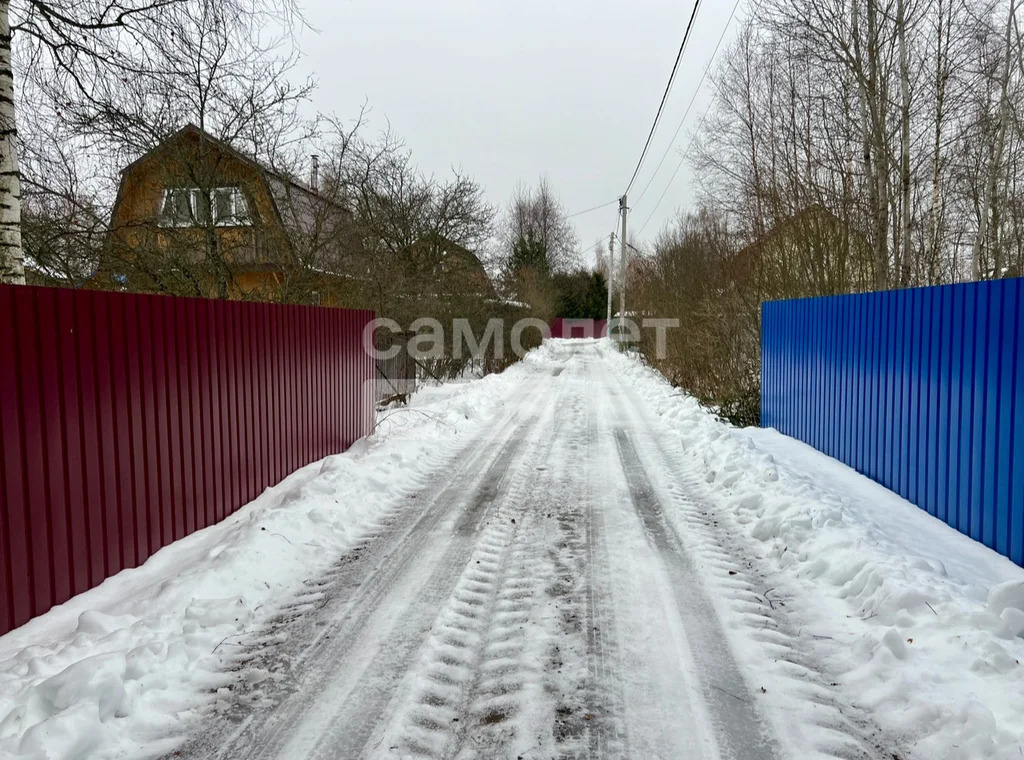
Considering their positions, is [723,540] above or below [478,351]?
below

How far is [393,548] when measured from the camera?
4551 mm

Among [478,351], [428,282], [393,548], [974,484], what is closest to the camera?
[974,484]

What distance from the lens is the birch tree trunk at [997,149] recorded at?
10.1 m

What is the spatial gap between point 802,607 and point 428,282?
12.8m

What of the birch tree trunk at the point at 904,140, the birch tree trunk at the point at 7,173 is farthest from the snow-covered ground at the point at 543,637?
the birch tree trunk at the point at 904,140

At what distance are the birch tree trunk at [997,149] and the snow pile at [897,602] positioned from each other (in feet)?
28.1

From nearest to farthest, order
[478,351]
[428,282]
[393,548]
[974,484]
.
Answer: [974,484] < [393,548] < [428,282] < [478,351]

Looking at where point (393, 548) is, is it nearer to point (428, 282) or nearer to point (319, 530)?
point (319, 530)

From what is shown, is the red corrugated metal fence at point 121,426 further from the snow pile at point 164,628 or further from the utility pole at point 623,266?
the utility pole at point 623,266

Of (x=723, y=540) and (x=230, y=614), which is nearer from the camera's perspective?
(x=230, y=614)

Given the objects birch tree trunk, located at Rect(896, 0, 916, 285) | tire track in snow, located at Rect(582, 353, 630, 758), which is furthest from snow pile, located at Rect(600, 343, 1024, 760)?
birch tree trunk, located at Rect(896, 0, 916, 285)

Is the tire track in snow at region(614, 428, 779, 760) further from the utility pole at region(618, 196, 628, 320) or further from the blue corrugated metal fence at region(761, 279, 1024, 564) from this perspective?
the utility pole at region(618, 196, 628, 320)

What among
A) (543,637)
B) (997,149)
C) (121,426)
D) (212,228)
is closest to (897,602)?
(543,637)

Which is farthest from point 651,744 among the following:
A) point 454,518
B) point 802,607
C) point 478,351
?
point 478,351
